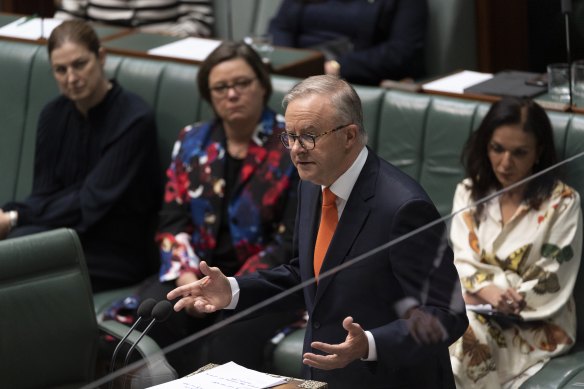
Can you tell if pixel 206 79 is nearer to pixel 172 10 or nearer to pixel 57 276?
pixel 57 276

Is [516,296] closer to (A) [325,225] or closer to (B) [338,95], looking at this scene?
(A) [325,225]

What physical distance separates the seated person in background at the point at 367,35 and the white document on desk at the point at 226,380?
9.35ft

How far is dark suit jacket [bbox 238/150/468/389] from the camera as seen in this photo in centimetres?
164

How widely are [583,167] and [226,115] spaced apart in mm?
1538

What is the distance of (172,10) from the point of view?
4996 millimetres

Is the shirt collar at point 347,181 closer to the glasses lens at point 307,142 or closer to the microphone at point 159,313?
the glasses lens at point 307,142

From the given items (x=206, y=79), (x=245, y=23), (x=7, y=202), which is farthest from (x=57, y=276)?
(x=245, y=23)

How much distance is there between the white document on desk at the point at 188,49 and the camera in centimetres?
404

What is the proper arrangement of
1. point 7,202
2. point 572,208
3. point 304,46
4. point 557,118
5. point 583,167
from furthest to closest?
point 304,46 → point 7,202 → point 557,118 → point 572,208 → point 583,167

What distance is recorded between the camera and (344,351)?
1.65 meters

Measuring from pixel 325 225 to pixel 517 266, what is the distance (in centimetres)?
49

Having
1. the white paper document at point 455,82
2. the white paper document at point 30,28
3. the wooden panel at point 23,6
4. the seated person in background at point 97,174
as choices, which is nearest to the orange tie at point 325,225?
the white paper document at point 455,82

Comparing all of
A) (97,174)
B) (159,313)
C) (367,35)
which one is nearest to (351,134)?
(159,313)

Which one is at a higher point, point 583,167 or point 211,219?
point 583,167
